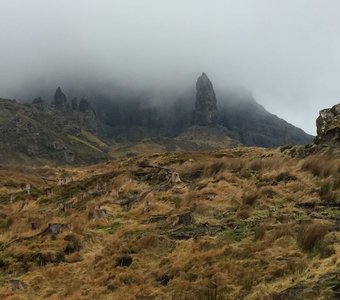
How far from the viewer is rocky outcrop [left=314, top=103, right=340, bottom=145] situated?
28.1 metres

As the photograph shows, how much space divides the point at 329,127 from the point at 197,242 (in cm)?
1625

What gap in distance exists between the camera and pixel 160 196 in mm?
25500

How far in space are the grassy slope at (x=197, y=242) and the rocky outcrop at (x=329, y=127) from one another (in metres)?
2.81

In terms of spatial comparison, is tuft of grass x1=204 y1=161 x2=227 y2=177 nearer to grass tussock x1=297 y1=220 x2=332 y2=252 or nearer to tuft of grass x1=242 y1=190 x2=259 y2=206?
tuft of grass x1=242 y1=190 x2=259 y2=206

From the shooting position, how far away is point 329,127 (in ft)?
95.3

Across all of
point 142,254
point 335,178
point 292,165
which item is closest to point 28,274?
point 142,254

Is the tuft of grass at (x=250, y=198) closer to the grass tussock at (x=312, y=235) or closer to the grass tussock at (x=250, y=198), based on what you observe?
the grass tussock at (x=250, y=198)

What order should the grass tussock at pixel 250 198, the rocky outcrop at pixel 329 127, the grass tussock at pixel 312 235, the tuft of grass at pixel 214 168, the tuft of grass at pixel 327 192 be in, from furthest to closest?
the tuft of grass at pixel 214 168
the rocky outcrop at pixel 329 127
the grass tussock at pixel 250 198
the tuft of grass at pixel 327 192
the grass tussock at pixel 312 235

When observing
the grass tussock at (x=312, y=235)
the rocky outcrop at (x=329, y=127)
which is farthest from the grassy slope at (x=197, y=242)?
the rocky outcrop at (x=329, y=127)

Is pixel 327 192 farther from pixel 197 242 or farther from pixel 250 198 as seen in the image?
pixel 197 242

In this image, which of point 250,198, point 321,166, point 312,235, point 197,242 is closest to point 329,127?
point 321,166

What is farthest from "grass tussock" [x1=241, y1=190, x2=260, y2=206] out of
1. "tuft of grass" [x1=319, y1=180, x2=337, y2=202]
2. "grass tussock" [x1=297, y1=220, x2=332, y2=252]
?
"grass tussock" [x1=297, y1=220, x2=332, y2=252]

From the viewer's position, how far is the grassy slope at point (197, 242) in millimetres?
12555

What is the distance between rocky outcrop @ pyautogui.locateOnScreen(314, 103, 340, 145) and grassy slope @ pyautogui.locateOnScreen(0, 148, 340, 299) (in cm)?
281
